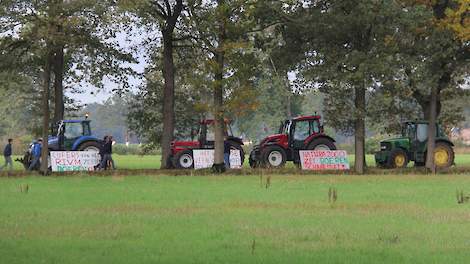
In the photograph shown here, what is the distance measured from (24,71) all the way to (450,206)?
2823 centimetres

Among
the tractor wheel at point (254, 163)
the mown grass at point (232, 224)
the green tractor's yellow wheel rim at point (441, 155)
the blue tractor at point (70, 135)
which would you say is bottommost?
the mown grass at point (232, 224)

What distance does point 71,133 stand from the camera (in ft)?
125

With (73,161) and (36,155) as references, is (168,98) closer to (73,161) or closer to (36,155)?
(73,161)

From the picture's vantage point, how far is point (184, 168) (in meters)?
37.4

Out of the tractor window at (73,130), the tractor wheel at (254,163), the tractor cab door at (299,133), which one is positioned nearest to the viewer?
the tractor cab door at (299,133)

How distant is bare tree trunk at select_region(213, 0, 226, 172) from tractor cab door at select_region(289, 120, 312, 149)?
11.4 feet

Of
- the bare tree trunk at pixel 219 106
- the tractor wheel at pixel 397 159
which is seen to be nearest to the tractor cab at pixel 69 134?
the bare tree trunk at pixel 219 106

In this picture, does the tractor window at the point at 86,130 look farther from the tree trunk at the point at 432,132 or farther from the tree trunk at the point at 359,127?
the tree trunk at the point at 432,132

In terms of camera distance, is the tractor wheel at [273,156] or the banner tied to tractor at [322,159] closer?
the banner tied to tractor at [322,159]

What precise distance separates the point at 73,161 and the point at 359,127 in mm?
13137

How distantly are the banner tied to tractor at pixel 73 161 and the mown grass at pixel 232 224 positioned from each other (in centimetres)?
935

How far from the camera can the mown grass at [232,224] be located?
1126cm

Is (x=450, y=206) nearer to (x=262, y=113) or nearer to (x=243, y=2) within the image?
(x=243, y=2)

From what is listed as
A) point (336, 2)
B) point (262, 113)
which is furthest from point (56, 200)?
point (262, 113)
